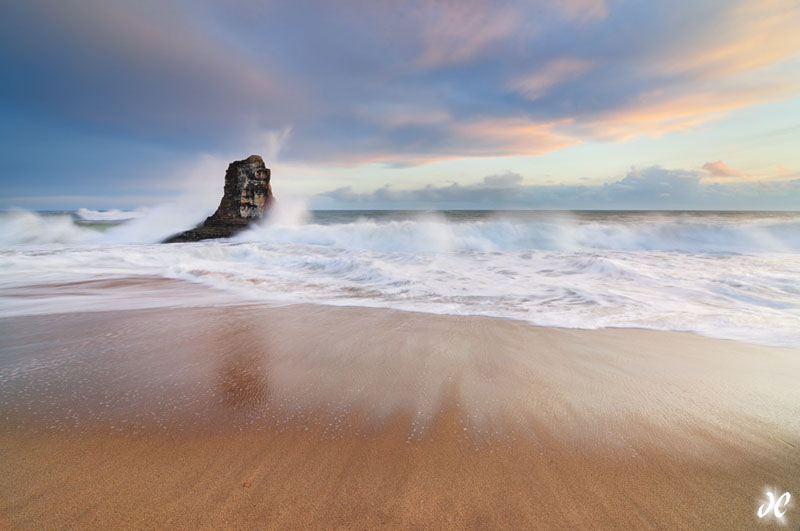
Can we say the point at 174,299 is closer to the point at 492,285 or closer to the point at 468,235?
the point at 492,285

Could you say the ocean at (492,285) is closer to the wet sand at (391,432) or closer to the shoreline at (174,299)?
the shoreline at (174,299)

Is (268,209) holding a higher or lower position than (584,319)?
higher

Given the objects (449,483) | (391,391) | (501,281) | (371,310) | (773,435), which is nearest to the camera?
(449,483)

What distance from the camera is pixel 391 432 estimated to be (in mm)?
1852

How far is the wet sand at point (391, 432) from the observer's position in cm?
132

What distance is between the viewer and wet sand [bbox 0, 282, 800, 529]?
1321 millimetres

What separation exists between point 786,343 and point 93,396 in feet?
19.9

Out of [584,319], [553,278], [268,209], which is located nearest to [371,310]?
[584,319]

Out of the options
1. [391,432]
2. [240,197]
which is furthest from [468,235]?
[391,432]

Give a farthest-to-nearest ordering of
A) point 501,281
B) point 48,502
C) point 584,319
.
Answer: point 501,281 < point 584,319 < point 48,502

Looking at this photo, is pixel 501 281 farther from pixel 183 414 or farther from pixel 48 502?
pixel 48 502

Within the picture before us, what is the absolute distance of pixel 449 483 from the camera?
56.9 inches

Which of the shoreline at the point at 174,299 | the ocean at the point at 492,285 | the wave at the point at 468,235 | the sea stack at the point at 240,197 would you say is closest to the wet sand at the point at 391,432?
the shoreline at the point at 174,299

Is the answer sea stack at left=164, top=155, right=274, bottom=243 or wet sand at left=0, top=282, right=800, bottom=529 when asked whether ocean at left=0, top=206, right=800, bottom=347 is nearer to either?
wet sand at left=0, top=282, right=800, bottom=529
